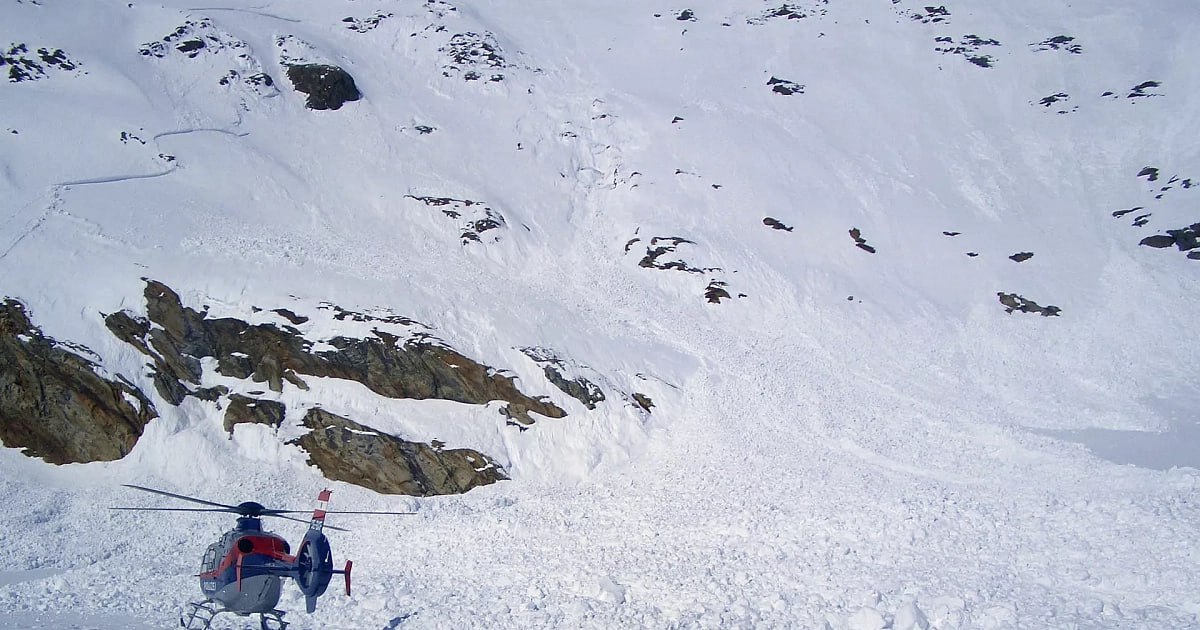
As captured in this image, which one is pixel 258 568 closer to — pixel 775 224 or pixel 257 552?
pixel 257 552

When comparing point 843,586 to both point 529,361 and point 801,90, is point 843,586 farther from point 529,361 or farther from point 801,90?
point 801,90

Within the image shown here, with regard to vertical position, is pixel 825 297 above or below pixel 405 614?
below

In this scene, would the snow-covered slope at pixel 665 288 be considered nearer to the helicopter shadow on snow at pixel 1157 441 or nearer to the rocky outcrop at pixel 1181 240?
the helicopter shadow on snow at pixel 1157 441

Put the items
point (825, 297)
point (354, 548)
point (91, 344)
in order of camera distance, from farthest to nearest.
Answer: point (825, 297) → point (91, 344) → point (354, 548)

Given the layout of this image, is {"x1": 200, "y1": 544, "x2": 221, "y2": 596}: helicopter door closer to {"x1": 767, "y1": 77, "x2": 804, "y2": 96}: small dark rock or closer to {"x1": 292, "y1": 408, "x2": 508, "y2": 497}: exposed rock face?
{"x1": 292, "y1": 408, "x2": 508, "y2": 497}: exposed rock face

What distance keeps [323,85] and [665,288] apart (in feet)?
71.1

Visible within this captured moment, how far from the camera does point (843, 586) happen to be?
11.8 meters

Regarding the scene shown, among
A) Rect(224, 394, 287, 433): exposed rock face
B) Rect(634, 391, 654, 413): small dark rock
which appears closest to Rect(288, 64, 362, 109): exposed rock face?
Rect(224, 394, 287, 433): exposed rock face

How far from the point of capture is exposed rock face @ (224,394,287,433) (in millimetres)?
18328

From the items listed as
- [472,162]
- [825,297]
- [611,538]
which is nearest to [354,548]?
[611,538]

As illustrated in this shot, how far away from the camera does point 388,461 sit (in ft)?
58.5

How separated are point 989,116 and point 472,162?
32.8 metres

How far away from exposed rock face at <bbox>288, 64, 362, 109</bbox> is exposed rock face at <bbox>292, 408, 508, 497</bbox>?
23176mm

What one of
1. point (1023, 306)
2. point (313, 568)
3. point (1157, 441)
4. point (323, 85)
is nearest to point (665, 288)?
point (1023, 306)
